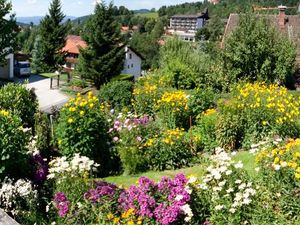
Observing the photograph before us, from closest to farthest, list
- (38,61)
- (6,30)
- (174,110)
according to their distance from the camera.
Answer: (174,110), (6,30), (38,61)

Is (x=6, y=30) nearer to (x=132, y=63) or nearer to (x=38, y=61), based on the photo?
(x=38, y=61)

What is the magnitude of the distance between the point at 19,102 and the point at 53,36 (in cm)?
3506

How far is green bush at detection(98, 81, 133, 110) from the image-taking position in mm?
15469

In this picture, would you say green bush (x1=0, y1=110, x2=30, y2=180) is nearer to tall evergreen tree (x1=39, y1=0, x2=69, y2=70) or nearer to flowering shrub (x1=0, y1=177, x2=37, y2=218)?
flowering shrub (x1=0, y1=177, x2=37, y2=218)

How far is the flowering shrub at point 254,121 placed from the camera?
31.6 feet

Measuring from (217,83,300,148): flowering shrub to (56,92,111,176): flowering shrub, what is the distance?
117 inches

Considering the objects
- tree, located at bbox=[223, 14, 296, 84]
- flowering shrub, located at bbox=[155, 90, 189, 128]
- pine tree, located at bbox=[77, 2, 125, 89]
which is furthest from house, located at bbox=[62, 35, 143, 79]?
flowering shrub, located at bbox=[155, 90, 189, 128]

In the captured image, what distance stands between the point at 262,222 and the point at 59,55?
134ft

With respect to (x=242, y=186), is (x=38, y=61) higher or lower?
lower

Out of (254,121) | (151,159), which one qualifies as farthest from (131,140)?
(254,121)

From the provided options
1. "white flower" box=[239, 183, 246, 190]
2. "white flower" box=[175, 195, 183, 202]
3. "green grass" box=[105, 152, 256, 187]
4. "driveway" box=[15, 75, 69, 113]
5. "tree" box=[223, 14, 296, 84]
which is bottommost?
"driveway" box=[15, 75, 69, 113]

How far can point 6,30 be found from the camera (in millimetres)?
26078

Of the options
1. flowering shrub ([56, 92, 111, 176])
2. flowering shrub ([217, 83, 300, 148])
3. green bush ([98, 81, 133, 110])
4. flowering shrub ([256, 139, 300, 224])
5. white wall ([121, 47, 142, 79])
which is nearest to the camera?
flowering shrub ([256, 139, 300, 224])

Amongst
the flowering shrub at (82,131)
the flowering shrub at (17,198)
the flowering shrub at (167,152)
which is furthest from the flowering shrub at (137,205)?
the flowering shrub at (167,152)
